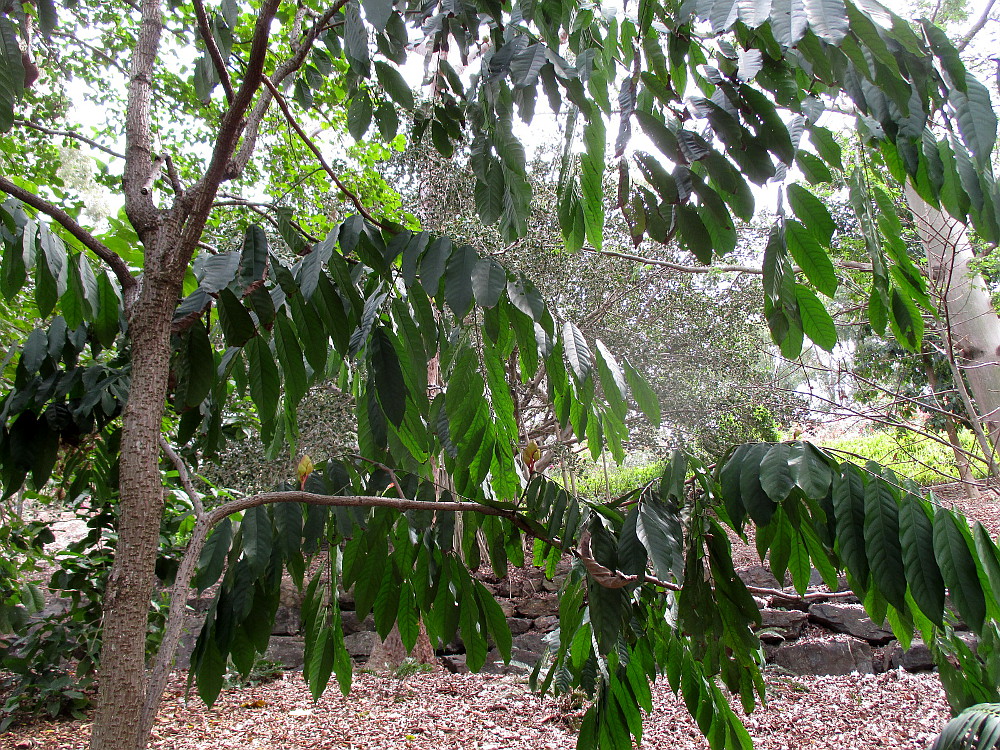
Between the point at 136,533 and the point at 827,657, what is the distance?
449 cm

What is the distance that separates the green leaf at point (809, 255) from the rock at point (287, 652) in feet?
13.9

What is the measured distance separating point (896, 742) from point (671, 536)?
2952 mm

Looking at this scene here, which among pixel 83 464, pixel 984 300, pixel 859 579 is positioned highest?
pixel 984 300

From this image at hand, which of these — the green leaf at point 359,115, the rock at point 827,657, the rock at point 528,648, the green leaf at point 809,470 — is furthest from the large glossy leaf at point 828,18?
the rock at point 827,657

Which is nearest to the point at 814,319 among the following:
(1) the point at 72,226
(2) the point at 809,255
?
(2) the point at 809,255

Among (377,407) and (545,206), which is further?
(545,206)

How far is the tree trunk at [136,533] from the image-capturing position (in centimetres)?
70

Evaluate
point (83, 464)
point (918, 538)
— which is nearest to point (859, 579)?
point (918, 538)

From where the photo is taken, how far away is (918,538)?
737 millimetres

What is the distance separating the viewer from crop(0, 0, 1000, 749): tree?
2.27 ft

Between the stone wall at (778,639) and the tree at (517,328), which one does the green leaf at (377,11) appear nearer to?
the tree at (517,328)

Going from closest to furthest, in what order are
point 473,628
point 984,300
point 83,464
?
1. point 473,628
2. point 83,464
3. point 984,300

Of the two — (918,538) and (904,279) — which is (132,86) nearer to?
(904,279)

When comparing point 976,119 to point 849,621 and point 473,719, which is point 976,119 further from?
point 849,621
